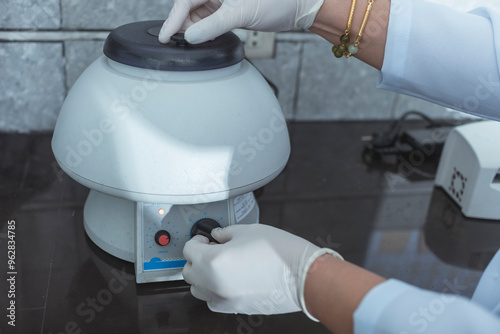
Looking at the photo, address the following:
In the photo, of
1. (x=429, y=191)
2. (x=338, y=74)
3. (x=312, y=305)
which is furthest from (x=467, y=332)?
Result: (x=338, y=74)

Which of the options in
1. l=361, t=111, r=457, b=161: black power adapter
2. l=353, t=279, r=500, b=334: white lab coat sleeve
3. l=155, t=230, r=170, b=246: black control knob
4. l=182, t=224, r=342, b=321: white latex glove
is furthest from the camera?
l=361, t=111, r=457, b=161: black power adapter

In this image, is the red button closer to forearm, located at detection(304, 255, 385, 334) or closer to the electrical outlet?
forearm, located at detection(304, 255, 385, 334)

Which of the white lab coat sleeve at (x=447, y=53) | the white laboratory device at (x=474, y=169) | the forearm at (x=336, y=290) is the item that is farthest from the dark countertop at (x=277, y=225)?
the white lab coat sleeve at (x=447, y=53)

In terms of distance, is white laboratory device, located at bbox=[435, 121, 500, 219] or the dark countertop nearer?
the dark countertop

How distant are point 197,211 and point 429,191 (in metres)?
0.62

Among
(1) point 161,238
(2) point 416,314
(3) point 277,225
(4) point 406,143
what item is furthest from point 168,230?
(4) point 406,143

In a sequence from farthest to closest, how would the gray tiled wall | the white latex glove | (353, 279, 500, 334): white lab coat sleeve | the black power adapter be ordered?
1. the black power adapter
2. the gray tiled wall
3. the white latex glove
4. (353, 279, 500, 334): white lab coat sleeve

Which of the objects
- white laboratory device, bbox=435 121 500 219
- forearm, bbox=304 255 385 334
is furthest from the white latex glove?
white laboratory device, bbox=435 121 500 219

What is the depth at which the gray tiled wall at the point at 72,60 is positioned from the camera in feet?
3.77

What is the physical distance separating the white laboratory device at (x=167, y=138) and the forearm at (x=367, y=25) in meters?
0.18

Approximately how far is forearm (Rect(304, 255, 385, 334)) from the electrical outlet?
0.79 meters

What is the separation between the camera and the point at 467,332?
0.51 metres

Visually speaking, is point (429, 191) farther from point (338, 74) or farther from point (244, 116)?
point (244, 116)

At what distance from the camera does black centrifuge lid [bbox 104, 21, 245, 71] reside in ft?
2.42
